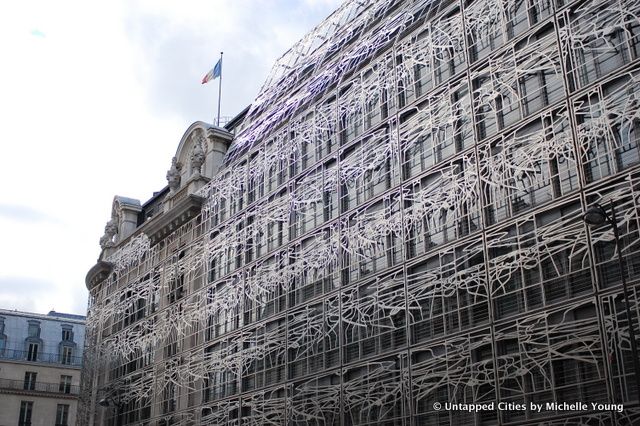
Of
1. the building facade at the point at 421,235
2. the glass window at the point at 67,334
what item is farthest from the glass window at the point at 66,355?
the building facade at the point at 421,235

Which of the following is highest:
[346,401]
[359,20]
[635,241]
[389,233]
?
[359,20]

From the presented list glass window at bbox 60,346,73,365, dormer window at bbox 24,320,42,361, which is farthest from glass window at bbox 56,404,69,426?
dormer window at bbox 24,320,42,361

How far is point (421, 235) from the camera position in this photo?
1168 inches

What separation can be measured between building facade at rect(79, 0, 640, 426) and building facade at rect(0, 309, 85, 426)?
27240 mm

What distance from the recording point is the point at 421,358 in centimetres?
2802

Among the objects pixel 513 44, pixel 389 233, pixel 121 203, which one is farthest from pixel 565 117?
pixel 121 203

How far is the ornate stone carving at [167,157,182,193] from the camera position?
5288 centimetres

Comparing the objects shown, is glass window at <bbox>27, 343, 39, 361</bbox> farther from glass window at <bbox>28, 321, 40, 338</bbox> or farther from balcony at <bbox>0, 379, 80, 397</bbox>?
balcony at <bbox>0, 379, 80, 397</bbox>

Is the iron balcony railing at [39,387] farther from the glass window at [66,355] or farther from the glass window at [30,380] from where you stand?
the glass window at [66,355]

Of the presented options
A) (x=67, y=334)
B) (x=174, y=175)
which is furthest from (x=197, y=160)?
(x=67, y=334)

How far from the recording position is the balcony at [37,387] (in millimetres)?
71206

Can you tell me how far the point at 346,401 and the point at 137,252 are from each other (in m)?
28.2

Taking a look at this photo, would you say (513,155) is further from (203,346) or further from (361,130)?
(203,346)

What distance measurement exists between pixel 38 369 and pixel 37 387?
5.87ft
